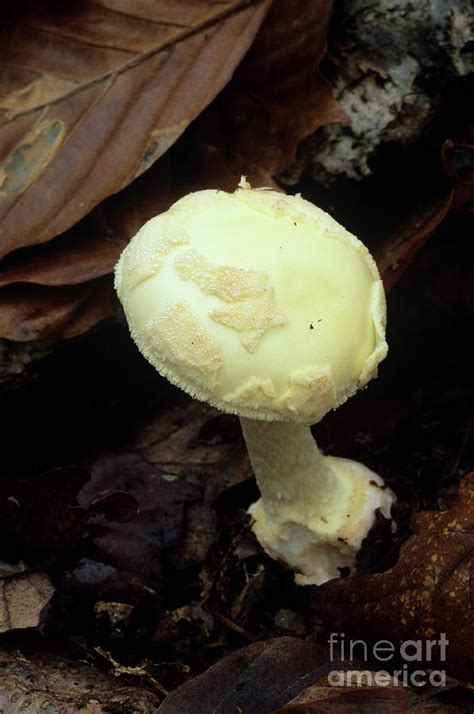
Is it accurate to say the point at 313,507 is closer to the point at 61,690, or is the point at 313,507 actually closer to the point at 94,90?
the point at 61,690

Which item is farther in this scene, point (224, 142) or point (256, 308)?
point (224, 142)

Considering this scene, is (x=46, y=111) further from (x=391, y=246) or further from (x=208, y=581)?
(x=208, y=581)

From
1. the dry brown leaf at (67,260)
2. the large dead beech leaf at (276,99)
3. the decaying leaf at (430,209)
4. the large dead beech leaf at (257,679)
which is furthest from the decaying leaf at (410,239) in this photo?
the large dead beech leaf at (257,679)

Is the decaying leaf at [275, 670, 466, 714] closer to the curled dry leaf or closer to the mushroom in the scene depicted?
the mushroom

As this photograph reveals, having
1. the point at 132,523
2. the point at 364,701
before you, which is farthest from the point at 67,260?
the point at 364,701

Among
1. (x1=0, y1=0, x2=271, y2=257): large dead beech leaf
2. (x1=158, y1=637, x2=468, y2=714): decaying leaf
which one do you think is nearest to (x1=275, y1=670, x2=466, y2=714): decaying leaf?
(x1=158, y1=637, x2=468, y2=714): decaying leaf

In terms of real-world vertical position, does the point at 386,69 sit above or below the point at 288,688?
above

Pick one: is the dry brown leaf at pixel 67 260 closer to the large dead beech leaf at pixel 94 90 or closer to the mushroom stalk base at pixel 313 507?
the large dead beech leaf at pixel 94 90
